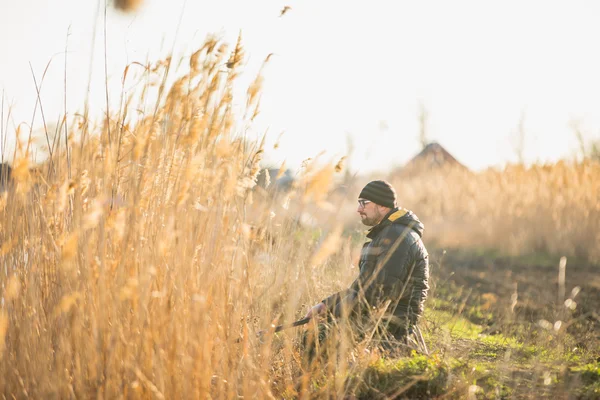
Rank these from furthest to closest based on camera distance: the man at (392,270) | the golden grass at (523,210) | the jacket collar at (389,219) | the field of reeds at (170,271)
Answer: the golden grass at (523,210), the jacket collar at (389,219), the man at (392,270), the field of reeds at (170,271)

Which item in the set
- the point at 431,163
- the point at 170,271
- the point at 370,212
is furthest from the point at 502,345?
the point at 431,163

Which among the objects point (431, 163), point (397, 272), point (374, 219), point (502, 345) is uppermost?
point (431, 163)

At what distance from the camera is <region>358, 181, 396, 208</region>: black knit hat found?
3.65 meters

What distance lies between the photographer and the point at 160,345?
1836 millimetres

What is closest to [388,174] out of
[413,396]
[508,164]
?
[508,164]

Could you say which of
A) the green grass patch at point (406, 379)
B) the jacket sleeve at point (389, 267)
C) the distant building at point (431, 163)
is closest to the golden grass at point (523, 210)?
the distant building at point (431, 163)

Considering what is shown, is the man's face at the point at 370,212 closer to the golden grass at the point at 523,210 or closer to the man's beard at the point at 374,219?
the man's beard at the point at 374,219

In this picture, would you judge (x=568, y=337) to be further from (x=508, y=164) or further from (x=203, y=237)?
(x=508, y=164)

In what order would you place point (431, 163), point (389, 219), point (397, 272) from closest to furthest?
1. point (397, 272)
2. point (389, 219)
3. point (431, 163)

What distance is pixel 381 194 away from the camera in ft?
12.0

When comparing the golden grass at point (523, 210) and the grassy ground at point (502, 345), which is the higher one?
the golden grass at point (523, 210)

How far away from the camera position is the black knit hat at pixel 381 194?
3646 mm

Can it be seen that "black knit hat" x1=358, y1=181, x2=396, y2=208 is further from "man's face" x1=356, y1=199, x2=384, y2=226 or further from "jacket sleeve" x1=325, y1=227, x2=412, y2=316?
"jacket sleeve" x1=325, y1=227, x2=412, y2=316

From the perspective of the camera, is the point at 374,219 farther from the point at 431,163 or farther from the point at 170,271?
the point at 431,163
